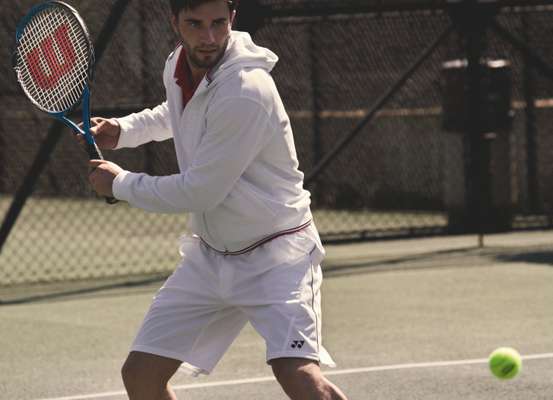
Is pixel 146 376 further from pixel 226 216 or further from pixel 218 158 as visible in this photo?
pixel 218 158

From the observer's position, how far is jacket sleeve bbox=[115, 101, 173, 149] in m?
4.91

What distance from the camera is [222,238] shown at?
4.48 m

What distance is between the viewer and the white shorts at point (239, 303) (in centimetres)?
435

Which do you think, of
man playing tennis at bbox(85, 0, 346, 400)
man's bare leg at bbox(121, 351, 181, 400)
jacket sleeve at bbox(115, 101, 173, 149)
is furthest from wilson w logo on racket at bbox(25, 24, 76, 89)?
man's bare leg at bbox(121, 351, 181, 400)

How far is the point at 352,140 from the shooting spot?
1328cm

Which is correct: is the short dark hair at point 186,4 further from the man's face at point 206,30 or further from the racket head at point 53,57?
the racket head at point 53,57

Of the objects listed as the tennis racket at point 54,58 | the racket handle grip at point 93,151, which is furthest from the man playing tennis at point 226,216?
the tennis racket at point 54,58

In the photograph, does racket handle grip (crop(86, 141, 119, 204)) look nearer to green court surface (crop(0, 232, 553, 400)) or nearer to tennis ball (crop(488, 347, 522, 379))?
green court surface (crop(0, 232, 553, 400))

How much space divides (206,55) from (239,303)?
2.75 feet

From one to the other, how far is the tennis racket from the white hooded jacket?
2.20ft

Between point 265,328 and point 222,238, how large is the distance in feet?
1.11

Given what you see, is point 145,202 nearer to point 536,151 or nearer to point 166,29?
point 166,29

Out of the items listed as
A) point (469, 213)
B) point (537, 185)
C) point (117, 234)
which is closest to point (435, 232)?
point (469, 213)

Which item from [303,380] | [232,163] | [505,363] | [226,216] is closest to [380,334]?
[505,363]
